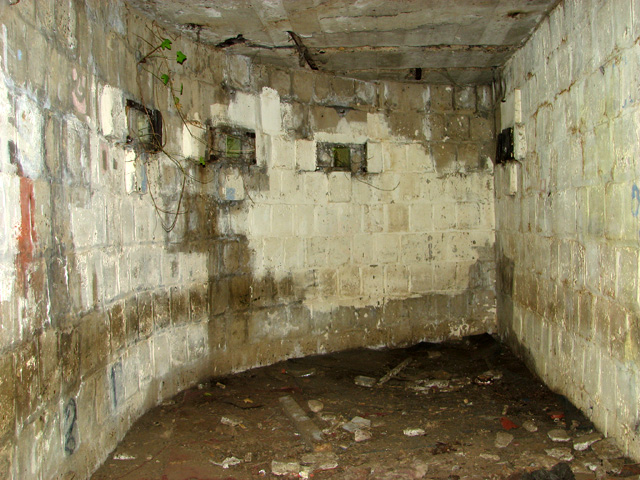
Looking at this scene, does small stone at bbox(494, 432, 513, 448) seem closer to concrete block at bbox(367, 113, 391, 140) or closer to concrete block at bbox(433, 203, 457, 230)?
concrete block at bbox(433, 203, 457, 230)

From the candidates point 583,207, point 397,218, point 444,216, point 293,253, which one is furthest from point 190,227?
point 583,207

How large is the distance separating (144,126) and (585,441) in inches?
140

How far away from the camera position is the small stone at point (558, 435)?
9.95ft

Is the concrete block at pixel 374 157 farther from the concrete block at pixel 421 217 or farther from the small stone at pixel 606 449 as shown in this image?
the small stone at pixel 606 449

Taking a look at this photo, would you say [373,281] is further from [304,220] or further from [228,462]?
[228,462]

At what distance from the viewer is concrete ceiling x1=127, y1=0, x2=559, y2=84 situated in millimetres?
3395

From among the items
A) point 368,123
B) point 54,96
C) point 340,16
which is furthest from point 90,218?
point 368,123

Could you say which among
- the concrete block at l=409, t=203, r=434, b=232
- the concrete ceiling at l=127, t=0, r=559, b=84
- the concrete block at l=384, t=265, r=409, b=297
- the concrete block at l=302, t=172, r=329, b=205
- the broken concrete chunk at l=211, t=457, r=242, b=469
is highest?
the concrete ceiling at l=127, t=0, r=559, b=84

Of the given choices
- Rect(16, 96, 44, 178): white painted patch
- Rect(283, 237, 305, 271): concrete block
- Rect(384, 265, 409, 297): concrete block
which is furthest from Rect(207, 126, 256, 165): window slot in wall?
Rect(16, 96, 44, 178): white painted patch

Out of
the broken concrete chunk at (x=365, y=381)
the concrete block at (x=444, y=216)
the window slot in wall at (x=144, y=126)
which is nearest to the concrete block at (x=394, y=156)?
the concrete block at (x=444, y=216)

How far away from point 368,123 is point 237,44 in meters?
1.56

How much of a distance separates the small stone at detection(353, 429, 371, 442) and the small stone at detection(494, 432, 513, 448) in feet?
2.66

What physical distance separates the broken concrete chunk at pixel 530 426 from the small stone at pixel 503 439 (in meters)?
0.18

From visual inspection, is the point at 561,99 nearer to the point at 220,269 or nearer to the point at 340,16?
the point at 340,16
